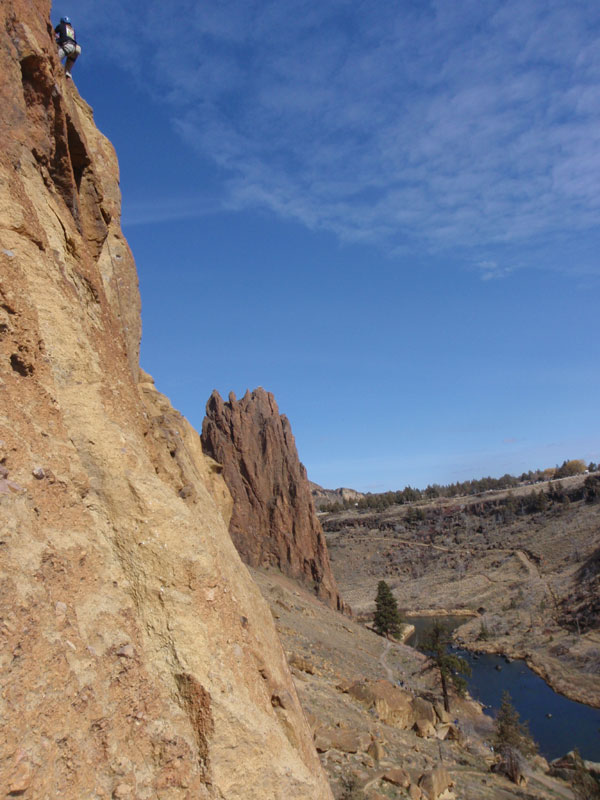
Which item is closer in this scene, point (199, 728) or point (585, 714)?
point (199, 728)

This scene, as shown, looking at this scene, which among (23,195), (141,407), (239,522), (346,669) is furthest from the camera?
(239,522)

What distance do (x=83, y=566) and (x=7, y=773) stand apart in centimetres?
205

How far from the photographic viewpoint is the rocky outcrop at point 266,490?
60.6m

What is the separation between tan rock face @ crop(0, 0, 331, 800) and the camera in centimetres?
454

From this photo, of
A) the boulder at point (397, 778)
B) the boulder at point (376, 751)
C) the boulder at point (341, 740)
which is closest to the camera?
the boulder at point (397, 778)

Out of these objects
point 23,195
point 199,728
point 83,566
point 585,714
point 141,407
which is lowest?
point 585,714

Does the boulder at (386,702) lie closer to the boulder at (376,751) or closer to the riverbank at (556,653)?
the boulder at (376,751)

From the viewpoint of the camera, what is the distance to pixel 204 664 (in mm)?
5906

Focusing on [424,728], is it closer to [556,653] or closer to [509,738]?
[509,738]

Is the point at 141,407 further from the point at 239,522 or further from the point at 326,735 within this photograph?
the point at 239,522

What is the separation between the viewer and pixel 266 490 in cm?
6488

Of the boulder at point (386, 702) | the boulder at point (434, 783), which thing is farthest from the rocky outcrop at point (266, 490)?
the boulder at point (434, 783)

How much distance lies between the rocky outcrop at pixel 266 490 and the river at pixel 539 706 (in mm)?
17629

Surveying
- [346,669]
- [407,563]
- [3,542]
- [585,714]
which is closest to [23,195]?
[3,542]
